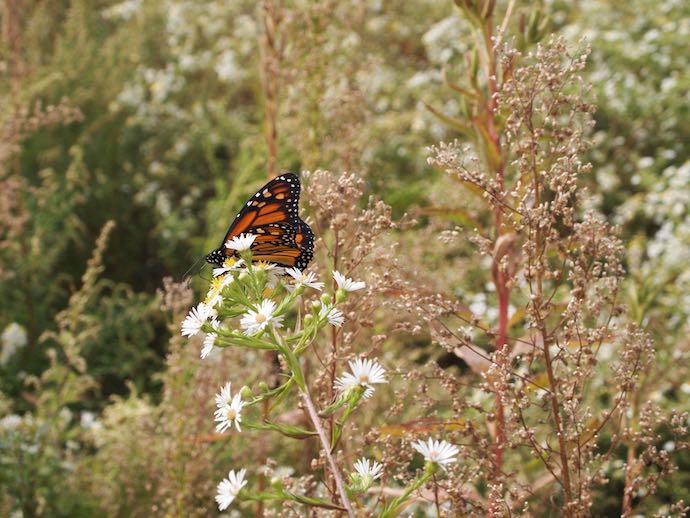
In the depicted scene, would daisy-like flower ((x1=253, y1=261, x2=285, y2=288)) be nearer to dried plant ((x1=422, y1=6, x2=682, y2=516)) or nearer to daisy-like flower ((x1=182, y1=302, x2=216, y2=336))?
daisy-like flower ((x1=182, y1=302, x2=216, y2=336))

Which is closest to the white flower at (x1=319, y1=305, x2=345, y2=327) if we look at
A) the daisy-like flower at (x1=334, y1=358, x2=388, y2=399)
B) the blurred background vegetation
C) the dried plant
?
the daisy-like flower at (x1=334, y1=358, x2=388, y2=399)

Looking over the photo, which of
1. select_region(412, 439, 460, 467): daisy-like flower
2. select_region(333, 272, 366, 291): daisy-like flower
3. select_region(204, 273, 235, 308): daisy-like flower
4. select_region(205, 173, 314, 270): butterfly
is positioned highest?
select_region(205, 173, 314, 270): butterfly

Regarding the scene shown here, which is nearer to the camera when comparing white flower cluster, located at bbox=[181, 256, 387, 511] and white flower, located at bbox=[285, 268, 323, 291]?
white flower cluster, located at bbox=[181, 256, 387, 511]

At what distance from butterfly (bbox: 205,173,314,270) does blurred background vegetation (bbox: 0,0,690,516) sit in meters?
0.68

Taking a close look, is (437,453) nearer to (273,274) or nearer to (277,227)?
(273,274)

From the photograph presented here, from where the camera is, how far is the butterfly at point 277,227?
1.84 m

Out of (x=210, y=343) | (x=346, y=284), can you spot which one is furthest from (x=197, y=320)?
(x=346, y=284)

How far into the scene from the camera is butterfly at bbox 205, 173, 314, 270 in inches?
72.4

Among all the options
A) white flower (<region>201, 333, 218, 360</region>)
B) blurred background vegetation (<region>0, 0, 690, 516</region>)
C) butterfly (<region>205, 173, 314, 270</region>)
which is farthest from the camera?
blurred background vegetation (<region>0, 0, 690, 516</region>)

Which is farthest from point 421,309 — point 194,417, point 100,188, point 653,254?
point 100,188

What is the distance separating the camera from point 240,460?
9.63 ft

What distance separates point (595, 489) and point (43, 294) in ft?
10.2

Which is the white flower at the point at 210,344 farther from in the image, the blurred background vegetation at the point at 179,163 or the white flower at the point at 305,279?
the blurred background vegetation at the point at 179,163

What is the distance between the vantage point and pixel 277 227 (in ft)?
6.19
